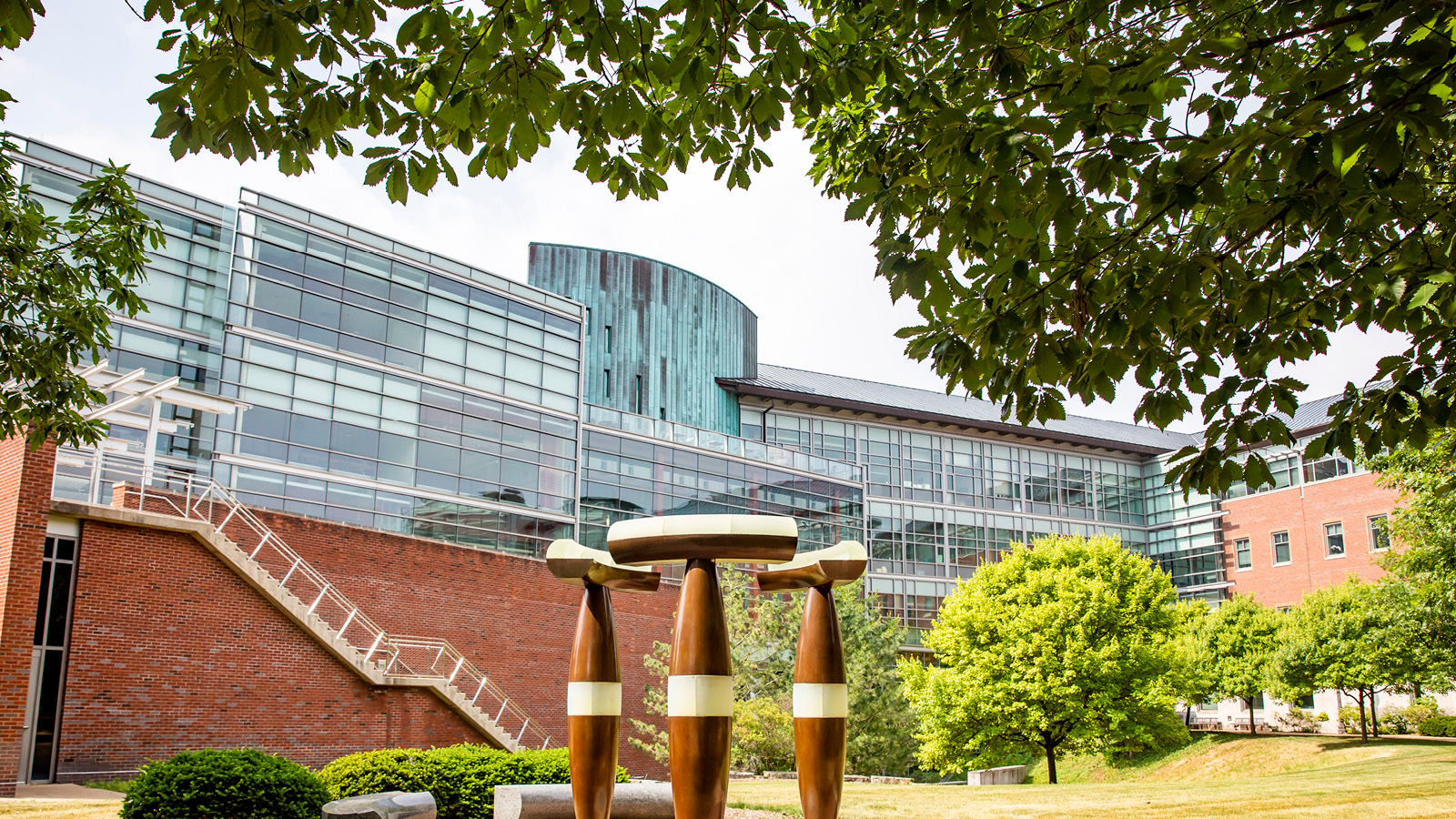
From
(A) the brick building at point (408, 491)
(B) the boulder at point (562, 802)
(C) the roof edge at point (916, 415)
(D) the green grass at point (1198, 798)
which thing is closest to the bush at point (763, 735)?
(A) the brick building at point (408, 491)

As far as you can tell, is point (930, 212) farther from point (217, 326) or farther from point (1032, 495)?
point (1032, 495)

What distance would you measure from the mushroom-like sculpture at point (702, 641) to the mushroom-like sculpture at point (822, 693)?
754 millimetres

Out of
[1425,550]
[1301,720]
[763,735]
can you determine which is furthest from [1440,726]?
[763,735]

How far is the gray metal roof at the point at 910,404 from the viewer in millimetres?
49875

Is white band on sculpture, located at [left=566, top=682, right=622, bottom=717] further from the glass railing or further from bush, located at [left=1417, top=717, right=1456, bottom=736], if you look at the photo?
bush, located at [left=1417, top=717, right=1456, bottom=736]

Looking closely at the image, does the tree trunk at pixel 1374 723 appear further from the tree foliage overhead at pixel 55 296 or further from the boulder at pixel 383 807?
the tree foliage overhead at pixel 55 296

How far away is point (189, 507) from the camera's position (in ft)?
69.7

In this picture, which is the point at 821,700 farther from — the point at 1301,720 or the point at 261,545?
the point at 1301,720

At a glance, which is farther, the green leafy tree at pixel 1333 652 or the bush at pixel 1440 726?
the bush at pixel 1440 726

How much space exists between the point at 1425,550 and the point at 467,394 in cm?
2427

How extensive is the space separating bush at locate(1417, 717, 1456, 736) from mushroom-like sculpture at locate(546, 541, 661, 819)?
38.8 metres

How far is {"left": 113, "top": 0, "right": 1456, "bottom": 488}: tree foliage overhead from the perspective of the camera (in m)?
4.17

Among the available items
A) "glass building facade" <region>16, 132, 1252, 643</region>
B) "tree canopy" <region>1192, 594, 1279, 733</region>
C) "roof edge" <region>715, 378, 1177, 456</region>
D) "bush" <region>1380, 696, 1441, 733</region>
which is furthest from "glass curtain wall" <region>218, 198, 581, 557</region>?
"bush" <region>1380, 696, 1441, 733</region>

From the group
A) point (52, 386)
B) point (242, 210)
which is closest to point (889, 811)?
point (52, 386)
